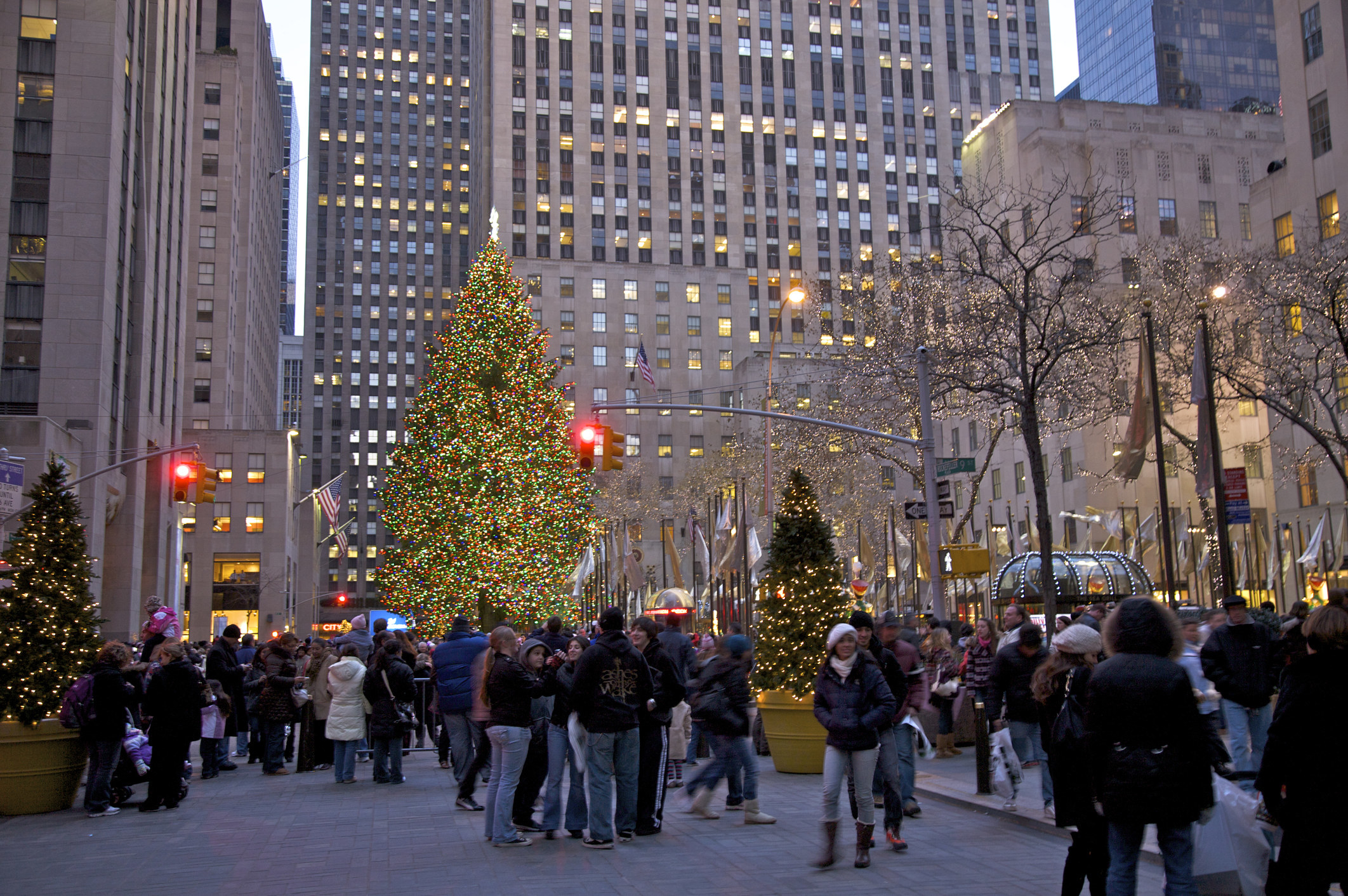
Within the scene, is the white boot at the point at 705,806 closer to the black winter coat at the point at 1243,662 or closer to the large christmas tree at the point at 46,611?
the black winter coat at the point at 1243,662

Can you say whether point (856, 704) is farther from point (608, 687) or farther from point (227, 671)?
point (227, 671)

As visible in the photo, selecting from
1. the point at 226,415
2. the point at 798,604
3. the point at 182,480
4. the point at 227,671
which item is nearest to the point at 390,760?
the point at 227,671

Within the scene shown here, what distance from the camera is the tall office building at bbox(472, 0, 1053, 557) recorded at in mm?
105250

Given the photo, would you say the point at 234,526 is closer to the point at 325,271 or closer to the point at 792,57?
the point at 792,57

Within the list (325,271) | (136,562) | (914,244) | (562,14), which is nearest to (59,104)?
(136,562)

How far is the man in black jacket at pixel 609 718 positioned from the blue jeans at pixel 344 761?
551cm

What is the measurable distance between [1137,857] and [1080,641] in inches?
84.2

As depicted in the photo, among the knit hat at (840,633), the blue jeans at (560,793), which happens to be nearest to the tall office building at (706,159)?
the blue jeans at (560,793)

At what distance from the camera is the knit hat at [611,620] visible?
33.2 ft

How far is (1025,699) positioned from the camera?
10828 mm

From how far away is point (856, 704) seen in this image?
8938mm

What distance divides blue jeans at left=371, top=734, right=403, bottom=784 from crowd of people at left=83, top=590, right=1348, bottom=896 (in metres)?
0.03

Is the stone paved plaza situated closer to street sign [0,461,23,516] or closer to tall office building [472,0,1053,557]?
street sign [0,461,23,516]

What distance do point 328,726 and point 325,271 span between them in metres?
154
